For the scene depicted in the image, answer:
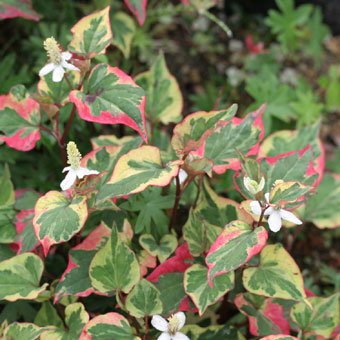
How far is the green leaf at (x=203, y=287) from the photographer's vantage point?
1.18m

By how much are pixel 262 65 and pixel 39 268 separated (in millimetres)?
1523

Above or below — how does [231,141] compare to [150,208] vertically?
above

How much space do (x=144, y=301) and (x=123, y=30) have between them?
3.26 feet

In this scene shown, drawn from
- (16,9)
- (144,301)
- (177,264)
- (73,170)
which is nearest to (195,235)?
(177,264)

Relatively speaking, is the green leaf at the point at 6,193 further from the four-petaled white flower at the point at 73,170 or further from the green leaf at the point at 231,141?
the green leaf at the point at 231,141

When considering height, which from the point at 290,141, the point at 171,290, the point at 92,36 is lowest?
the point at 171,290

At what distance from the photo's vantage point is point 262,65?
8.22ft

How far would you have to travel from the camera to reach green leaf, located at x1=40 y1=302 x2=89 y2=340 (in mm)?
1237

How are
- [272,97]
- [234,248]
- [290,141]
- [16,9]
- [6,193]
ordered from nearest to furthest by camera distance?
Answer: [234,248]
[6,193]
[290,141]
[16,9]
[272,97]

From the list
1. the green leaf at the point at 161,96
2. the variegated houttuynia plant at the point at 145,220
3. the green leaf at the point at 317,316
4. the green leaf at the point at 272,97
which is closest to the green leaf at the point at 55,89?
the variegated houttuynia plant at the point at 145,220

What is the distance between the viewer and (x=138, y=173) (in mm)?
1209

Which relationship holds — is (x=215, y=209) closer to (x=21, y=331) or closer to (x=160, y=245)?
(x=160, y=245)

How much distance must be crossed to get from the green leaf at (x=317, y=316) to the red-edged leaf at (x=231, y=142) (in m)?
0.34

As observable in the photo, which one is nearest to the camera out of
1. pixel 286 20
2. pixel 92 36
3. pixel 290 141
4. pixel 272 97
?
pixel 92 36
